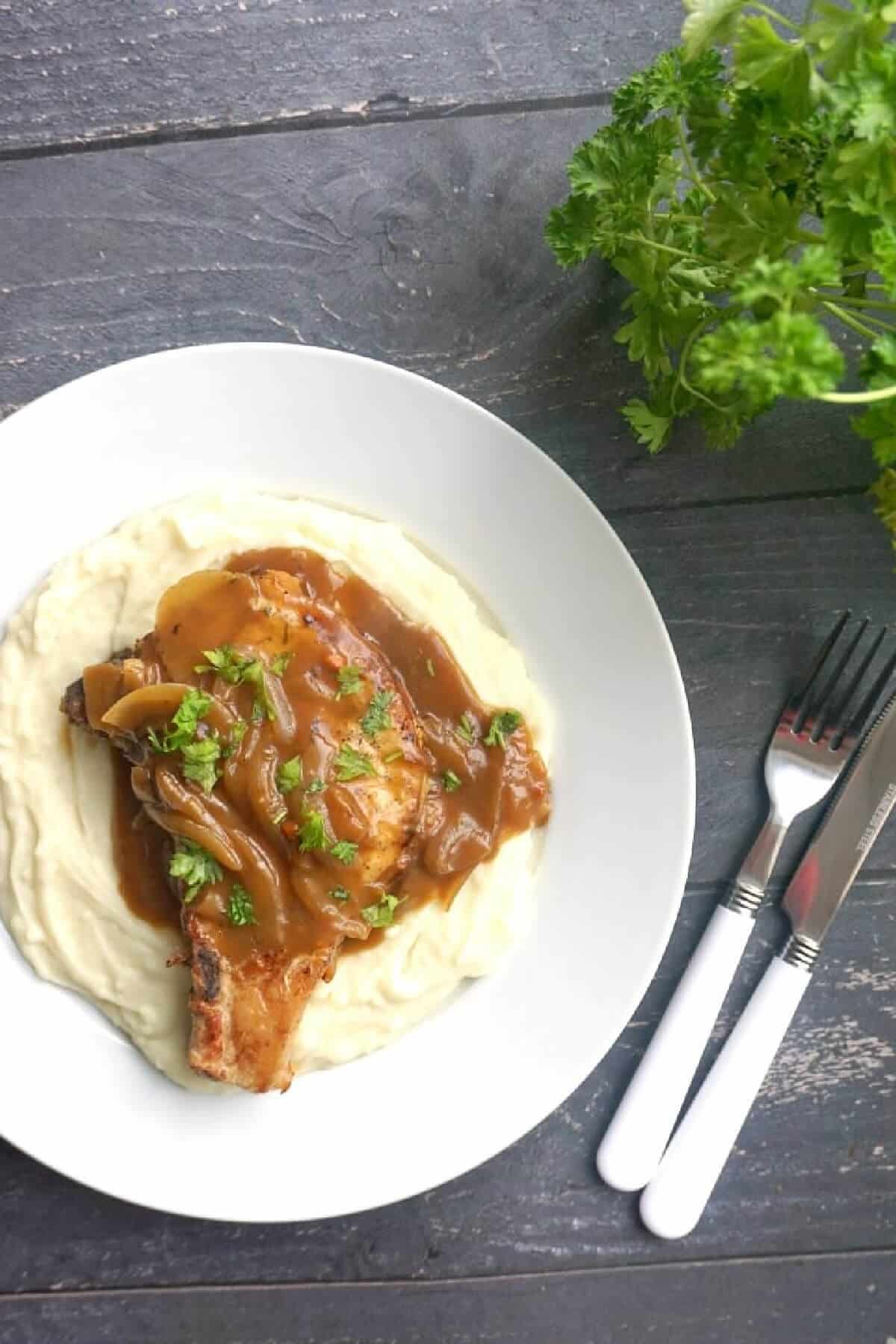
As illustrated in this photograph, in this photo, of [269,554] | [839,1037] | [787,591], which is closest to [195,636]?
[269,554]

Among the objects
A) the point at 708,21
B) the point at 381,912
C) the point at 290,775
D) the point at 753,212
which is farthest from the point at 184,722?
the point at 708,21

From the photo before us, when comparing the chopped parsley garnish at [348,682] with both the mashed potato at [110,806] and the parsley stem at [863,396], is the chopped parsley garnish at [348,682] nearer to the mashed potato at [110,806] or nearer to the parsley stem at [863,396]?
the mashed potato at [110,806]

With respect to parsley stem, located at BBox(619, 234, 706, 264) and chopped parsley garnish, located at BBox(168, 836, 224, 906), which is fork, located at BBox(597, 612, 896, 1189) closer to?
parsley stem, located at BBox(619, 234, 706, 264)

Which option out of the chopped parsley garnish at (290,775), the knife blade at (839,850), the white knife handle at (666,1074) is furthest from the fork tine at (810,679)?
the chopped parsley garnish at (290,775)

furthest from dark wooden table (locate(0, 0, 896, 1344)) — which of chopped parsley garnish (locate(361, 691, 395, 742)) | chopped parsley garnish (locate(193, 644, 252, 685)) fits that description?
chopped parsley garnish (locate(193, 644, 252, 685))

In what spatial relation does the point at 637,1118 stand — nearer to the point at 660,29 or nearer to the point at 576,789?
the point at 576,789

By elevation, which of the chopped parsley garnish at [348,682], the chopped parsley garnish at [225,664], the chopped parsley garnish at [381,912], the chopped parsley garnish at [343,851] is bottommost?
the chopped parsley garnish at [381,912]
